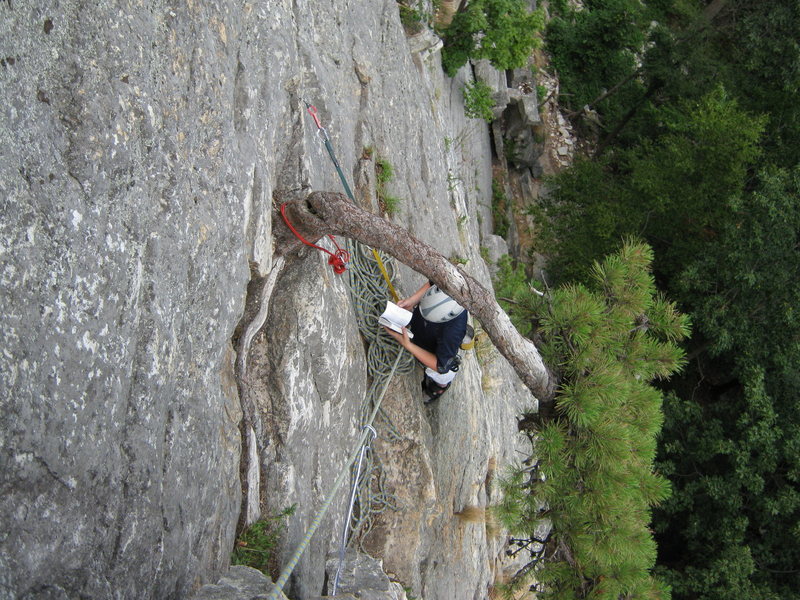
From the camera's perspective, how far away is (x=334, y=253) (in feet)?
17.9

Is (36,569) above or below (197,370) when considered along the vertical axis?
below

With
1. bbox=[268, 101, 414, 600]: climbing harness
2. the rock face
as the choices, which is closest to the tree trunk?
the rock face

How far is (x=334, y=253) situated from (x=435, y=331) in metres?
1.21

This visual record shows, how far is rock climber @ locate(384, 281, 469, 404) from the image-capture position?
5.62m

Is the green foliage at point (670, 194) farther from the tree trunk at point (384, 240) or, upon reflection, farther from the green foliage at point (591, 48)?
the tree trunk at point (384, 240)

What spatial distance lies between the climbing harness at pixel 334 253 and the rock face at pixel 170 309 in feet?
0.30

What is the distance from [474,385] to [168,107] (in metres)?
4.90

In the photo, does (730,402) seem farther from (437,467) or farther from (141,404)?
(141,404)

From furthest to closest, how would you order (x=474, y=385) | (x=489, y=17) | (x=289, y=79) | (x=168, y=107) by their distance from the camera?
(x=489, y=17)
(x=474, y=385)
(x=289, y=79)
(x=168, y=107)

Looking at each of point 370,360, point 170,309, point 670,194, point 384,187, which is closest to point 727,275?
point 670,194

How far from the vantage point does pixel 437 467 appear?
654 cm

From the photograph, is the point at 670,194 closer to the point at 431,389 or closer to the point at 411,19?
the point at 411,19

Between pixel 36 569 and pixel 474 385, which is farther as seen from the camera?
pixel 474 385

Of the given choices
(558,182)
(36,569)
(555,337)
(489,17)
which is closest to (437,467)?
(555,337)
